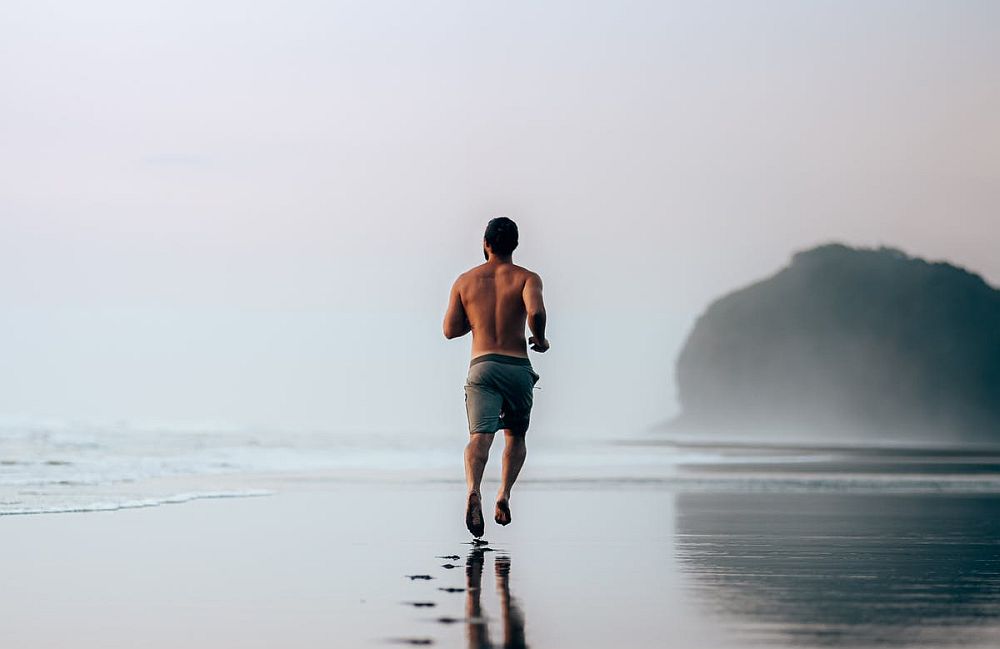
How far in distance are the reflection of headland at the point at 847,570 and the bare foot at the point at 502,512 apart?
3.18 feet

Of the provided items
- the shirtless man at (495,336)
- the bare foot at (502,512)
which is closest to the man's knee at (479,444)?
the shirtless man at (495,336)

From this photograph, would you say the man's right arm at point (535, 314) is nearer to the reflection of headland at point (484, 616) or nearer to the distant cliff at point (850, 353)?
the reflection of headland at point (484, 616)

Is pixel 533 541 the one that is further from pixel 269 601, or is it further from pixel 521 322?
pixel 269 601

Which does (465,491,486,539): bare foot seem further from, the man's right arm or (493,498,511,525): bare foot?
the man's right arm

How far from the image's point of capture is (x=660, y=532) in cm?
960

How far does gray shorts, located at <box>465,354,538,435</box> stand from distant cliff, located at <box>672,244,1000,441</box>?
10822 centimetres

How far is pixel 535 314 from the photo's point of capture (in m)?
8.44

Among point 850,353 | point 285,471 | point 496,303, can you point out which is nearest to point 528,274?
point 496,303

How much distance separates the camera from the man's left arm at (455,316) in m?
8.80

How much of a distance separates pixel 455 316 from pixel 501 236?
54 centimetres

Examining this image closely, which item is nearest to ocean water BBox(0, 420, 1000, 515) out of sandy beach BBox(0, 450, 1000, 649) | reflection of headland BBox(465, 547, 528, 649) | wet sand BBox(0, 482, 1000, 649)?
sandy beach BBox(0, 450, 1000, 649)

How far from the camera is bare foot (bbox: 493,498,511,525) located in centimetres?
844

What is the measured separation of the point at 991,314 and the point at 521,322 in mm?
136050

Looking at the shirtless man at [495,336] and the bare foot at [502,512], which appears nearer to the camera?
the bare foot at [502,512]
